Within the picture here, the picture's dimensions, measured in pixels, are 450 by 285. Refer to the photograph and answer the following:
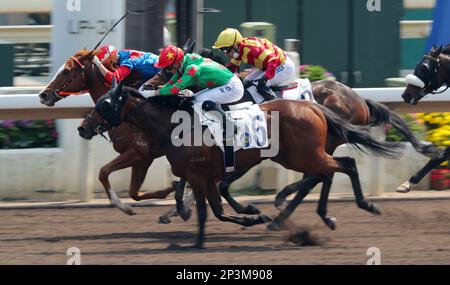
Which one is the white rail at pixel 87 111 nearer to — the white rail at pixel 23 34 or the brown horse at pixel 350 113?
the brown horse at pixel 350 113

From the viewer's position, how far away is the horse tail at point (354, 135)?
933cm

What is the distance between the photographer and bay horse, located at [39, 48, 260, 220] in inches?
390

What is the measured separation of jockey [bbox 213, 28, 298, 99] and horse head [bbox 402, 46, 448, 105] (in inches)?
54.6

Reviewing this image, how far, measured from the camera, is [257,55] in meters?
9.77

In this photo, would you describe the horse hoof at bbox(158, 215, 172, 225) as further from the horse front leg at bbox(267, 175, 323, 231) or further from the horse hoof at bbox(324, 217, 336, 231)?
the horse hoof at bbox(324, 217, 336, 231)

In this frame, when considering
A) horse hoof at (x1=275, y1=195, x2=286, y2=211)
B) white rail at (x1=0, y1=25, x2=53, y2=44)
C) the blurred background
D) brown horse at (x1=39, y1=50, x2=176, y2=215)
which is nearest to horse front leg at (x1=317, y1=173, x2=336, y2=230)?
horse hoof at (x1=275, y1=195, x2=286, y2=211)

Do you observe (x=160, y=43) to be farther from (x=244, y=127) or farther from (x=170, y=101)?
(x=244, y=127)

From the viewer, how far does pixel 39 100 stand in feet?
35.1

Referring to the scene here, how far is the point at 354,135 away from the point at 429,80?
153 centimetres

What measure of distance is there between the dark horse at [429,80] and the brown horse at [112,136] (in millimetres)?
2427

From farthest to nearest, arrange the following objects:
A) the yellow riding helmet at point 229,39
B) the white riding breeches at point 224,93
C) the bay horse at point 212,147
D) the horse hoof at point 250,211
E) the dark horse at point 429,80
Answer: the dark horse at point 429,80, the yellow riding helmet at point 229,39, the horse hoof at point 250,211, the white riding breeches at point 224,93, the bay horse at point 212,147

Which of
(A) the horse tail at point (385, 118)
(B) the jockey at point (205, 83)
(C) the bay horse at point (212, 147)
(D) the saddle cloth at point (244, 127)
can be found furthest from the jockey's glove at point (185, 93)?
(A) the horse tail at point (385, 118)
